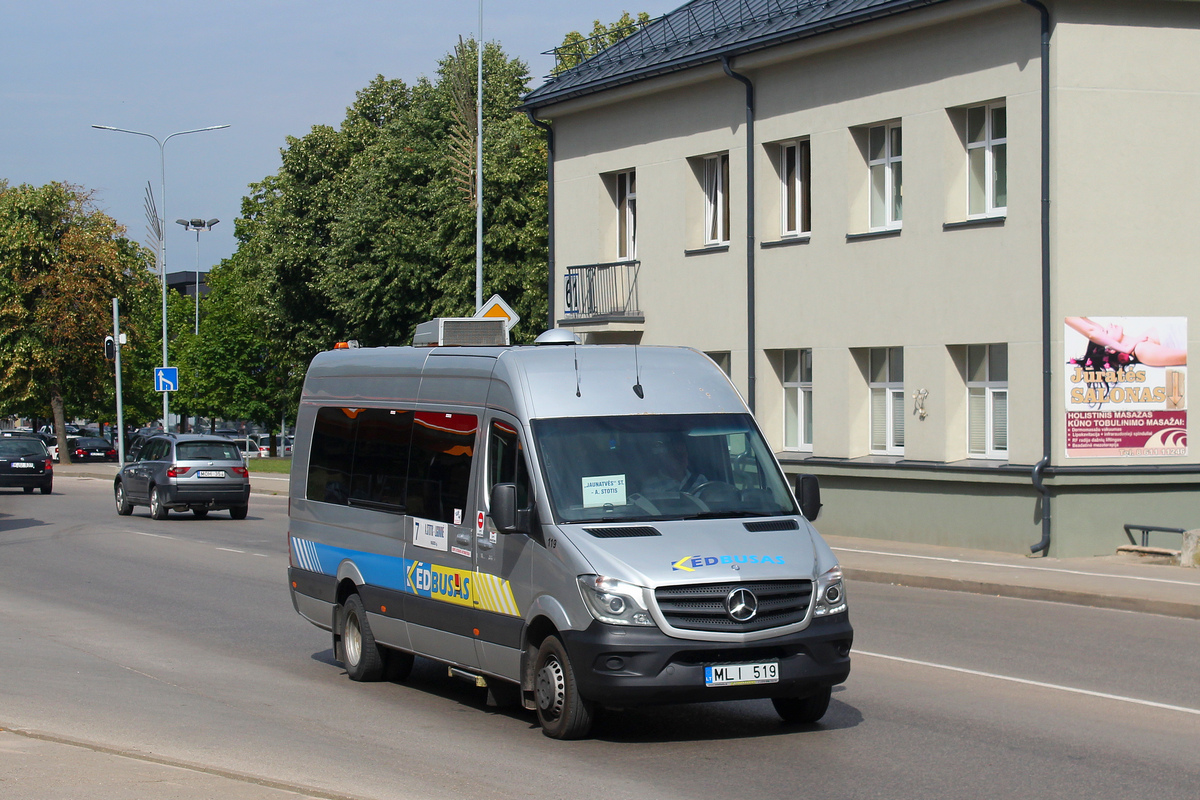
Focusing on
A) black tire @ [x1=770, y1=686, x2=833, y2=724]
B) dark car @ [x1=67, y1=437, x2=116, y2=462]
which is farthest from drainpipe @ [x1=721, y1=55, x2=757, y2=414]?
dark car @ [x1=67, y1=437, x2=116, y2=462]

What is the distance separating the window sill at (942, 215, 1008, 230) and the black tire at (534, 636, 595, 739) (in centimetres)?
1425

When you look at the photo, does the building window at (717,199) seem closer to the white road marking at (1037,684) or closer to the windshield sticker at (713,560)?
the white road marking at (1037,684)

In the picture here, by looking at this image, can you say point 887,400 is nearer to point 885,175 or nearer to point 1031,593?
point 885,175

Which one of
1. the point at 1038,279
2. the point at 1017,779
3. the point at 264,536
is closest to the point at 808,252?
the point at 1038,279

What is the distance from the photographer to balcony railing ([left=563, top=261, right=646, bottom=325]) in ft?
93.4

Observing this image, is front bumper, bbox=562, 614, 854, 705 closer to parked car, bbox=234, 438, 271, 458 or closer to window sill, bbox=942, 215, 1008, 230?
window sill, bbox=942, 215, 1008, 230

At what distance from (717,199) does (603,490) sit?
61.9ft

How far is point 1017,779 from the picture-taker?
7.30 metres

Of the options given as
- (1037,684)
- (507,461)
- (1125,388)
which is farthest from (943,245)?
(507,461)

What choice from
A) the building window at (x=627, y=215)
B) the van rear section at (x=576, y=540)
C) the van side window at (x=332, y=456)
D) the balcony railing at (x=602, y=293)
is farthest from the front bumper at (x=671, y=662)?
the building window at (x=627, y=215)

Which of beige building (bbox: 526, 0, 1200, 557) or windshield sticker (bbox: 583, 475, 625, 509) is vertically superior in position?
beige building (bbox: 526, 0, 1200, 557)

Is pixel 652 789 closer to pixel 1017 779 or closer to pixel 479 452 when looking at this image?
pixel 1017 779

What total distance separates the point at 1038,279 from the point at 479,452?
1282 centimetres

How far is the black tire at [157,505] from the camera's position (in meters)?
28.9
